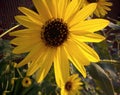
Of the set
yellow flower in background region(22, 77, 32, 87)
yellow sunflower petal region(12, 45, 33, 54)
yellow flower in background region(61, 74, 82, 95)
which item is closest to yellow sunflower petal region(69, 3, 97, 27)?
yellow sunflower petal region(12, 45, 33, 54)

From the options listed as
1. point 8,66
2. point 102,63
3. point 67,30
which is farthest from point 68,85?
point 67,30

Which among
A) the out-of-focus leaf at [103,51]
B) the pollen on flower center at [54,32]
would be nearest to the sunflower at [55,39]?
the pollen on flower center at [54,32]

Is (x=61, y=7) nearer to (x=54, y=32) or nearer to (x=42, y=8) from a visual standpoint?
(x=42, y=8)

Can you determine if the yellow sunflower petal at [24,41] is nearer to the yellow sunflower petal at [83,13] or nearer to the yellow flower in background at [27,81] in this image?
the yellow sunflower petal at [83,13]

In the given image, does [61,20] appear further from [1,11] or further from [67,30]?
[1,11]

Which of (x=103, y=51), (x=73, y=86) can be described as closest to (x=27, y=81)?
(x=73, y=86)

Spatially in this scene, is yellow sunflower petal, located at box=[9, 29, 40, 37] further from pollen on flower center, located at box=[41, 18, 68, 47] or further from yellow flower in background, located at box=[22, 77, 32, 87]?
yellow flower in background, located at box=[22, 77, 32, 87]
